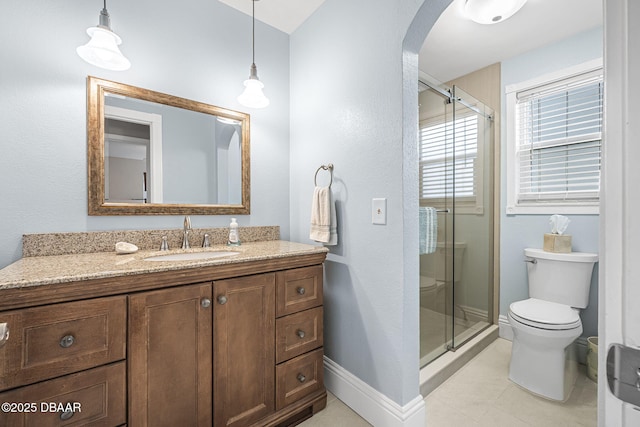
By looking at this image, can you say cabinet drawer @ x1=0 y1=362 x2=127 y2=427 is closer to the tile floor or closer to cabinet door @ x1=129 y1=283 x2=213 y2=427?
cabinet door @ x1=129 y1=283 x2=213 y2=427

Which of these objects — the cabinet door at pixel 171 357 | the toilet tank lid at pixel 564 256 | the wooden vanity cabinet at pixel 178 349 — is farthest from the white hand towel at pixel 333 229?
the toilet tank lid at pixel 564 256

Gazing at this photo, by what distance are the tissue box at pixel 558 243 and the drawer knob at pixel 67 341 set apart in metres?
2.87

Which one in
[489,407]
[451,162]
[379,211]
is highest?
[451,162]

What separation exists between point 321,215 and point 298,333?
69cm

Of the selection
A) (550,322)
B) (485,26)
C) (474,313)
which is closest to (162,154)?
(485,26)

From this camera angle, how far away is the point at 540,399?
1736mm

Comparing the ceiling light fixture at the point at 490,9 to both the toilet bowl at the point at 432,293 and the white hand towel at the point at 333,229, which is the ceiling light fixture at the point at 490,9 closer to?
the white hand towel at the point at 333,229

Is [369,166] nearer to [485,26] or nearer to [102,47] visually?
[102,47]

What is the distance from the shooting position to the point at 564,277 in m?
2.09

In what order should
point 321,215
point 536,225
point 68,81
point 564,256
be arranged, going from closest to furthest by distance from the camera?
1. point 68,81
2. point 321,215
3. point 564,256
4. point 536,225

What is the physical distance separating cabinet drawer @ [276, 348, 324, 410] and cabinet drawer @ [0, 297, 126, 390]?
0.75 metres

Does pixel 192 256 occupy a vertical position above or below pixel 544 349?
above

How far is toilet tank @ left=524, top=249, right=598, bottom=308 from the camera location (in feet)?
6.72

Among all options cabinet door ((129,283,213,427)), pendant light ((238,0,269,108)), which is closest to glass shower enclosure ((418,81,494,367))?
pendant light ((238,0,269,108))
